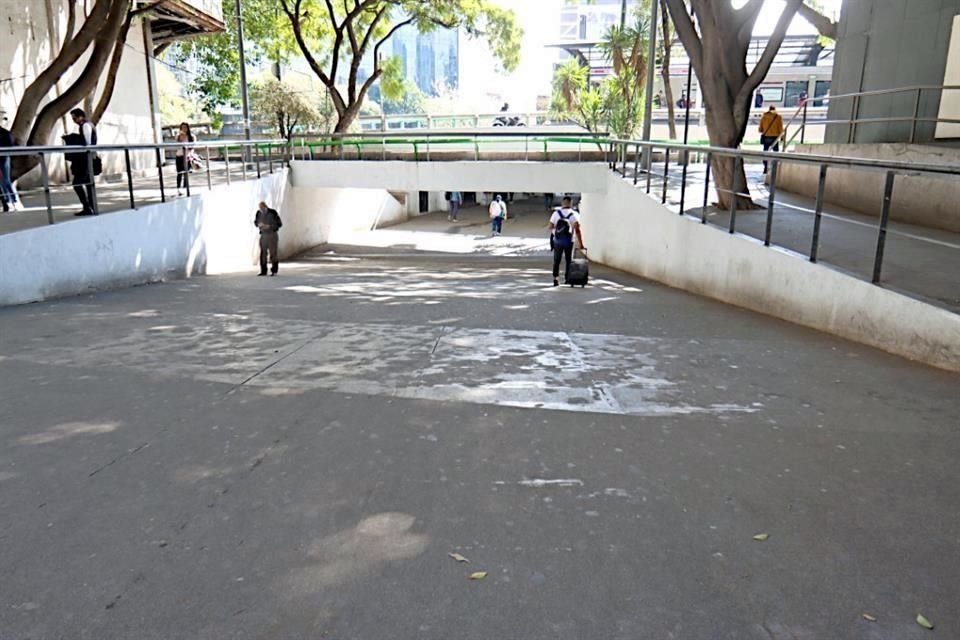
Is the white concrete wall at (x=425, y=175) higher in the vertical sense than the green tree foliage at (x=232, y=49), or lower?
lower

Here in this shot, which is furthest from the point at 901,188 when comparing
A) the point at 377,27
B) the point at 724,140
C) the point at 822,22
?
the point at 377,27

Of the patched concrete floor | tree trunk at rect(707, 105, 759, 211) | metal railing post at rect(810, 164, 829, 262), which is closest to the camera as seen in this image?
the patched concrete floor

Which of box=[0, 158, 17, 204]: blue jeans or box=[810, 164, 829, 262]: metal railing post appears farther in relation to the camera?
box=[0, 158, 17, 204]: blue jeans

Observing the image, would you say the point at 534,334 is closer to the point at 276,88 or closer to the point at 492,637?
the point at 492,637

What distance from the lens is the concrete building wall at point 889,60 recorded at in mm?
12859

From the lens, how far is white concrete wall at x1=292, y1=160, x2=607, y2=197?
65.6 feet

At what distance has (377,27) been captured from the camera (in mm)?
26250

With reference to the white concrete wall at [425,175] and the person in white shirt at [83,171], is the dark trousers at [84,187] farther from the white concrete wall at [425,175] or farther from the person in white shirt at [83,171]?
the white concrete wall at [425,175]

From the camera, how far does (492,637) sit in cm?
244

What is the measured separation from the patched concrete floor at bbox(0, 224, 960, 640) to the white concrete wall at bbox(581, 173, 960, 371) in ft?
1.12

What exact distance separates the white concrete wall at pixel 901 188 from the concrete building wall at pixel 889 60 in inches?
46.2

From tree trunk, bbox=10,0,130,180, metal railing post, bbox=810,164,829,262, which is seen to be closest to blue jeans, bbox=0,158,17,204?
tree trunk, bbox=10,0,130,180

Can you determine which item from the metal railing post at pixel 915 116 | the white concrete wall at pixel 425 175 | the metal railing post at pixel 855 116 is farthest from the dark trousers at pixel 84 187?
the metal railing post at pixel 855 116

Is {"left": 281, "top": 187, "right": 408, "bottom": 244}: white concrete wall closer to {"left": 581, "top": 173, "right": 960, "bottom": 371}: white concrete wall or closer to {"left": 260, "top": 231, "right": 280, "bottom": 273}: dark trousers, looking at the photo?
{"left": 260, "top": 231, "right": 280, "bottom": 273}: dark trousers
